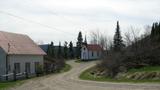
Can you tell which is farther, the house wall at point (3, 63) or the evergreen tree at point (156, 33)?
the evergreen tree at point (156, 33)

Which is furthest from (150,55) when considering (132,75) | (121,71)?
(132,75)

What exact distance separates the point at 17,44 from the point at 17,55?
440 cm

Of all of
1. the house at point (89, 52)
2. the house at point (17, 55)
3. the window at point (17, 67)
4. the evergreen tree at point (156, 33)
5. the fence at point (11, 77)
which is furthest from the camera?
the house at point (89, 52)

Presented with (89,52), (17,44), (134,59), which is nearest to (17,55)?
(17,44)

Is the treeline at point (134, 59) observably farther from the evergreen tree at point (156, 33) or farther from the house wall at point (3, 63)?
the house wall at point (3, 63)

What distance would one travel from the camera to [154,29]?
197ft

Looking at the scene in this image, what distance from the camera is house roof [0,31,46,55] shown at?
48138 millimetres

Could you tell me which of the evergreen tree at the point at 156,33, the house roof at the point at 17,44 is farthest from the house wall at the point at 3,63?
the evergreen tree at the point at 156,33

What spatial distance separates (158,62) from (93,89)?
2350 cm

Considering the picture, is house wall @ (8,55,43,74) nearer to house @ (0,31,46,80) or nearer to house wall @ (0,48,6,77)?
house @ (0,31,46,80)

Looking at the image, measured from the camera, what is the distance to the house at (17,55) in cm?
4616

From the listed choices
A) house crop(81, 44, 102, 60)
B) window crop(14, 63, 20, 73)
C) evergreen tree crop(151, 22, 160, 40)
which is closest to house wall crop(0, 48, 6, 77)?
window crop(14, 63, 20, 73)

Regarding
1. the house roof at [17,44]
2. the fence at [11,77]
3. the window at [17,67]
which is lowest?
the fence at [11,77]

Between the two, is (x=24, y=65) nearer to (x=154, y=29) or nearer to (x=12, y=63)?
(x=12, y=63)
